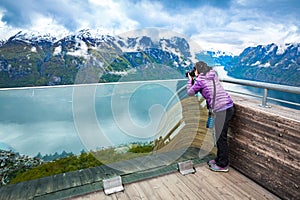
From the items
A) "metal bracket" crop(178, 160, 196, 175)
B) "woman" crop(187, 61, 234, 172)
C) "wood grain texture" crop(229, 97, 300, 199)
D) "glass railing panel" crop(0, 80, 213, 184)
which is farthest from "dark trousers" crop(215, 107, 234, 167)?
"glass railing panel" crop(0, 80, 213, 184)

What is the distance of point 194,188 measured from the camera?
1.80 metres

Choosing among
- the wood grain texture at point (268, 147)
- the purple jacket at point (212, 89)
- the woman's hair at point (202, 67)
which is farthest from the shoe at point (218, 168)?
the woman's hair at point (202, 67)

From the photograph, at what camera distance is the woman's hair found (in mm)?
2010

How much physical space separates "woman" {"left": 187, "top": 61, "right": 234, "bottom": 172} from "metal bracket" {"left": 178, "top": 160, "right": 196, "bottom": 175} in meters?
0.27

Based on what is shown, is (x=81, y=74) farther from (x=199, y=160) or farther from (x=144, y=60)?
(x=199, y=160)

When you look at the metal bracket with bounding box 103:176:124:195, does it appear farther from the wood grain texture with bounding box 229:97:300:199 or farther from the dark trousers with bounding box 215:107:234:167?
the wood grain texture with bounding box 229:97:300:199

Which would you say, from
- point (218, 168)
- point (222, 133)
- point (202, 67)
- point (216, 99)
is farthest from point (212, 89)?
point (218, 168)

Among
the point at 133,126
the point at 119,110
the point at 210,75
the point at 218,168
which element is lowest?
the point at 218,168

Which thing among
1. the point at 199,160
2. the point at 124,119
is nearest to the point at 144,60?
the point at 124,119

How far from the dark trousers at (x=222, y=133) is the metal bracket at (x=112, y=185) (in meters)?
1.12

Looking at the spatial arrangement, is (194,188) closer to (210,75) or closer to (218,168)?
(218,168)

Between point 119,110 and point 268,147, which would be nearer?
point 268,147

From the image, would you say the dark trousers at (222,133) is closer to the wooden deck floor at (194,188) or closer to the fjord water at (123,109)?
the wooden deck floor at (194,188)

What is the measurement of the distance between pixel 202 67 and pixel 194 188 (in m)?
1.23
